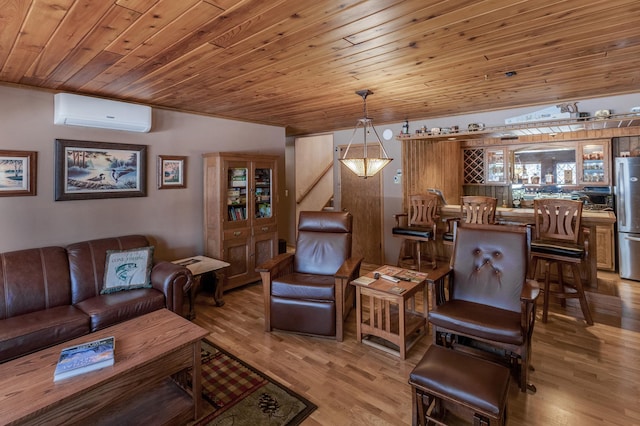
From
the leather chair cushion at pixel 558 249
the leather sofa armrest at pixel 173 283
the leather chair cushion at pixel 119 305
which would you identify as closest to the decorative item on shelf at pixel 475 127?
the leather chair cushion at pixel 558 249

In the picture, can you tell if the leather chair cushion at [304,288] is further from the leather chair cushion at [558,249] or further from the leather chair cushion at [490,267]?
the leather chair cushion at [558,249]

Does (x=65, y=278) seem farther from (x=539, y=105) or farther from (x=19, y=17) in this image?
(x=539, y=105)

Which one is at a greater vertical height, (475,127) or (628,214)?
(475,127)

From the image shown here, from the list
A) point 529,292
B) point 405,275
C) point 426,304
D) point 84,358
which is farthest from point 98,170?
point 529,292

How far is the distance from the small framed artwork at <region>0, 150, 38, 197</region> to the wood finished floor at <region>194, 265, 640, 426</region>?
1.96m

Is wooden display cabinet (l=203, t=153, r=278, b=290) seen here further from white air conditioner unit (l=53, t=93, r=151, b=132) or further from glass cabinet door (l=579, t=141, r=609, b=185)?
glass cabinet door (l=579, t=141, r=609, b=185)

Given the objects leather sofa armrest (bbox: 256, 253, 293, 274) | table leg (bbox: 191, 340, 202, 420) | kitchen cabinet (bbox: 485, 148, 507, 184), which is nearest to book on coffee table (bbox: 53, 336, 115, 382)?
table leg (bbox: 191, 340, 202, 420)

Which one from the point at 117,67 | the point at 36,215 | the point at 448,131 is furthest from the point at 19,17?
the point at 448,131

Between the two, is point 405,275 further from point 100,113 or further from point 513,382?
point 100,113

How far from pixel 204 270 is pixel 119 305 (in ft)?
2.94

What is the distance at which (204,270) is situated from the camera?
3463 mm

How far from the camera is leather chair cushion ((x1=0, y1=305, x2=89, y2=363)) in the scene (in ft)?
7.22

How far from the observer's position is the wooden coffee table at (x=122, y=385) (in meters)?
1.48

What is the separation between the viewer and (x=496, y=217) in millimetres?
4188
